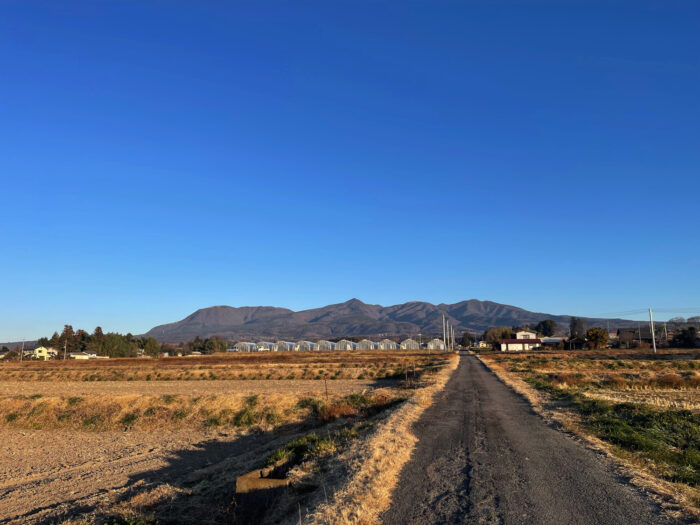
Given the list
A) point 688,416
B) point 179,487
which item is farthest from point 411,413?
point 688,416

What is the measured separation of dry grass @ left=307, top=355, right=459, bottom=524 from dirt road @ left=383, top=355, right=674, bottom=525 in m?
0.30

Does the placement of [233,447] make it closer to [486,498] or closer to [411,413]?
[411,413]

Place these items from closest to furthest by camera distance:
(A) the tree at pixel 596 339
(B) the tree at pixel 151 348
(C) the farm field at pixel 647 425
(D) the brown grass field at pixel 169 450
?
(C) the farm field at pixel 647 425 → (D) the brown grass field at pixel 169 450 → (A) the tree at pixel 596 339 → (B) the tree at pixel 151 348

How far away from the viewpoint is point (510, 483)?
9.30 m

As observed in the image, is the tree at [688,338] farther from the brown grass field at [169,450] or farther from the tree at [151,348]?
the tree at [151,348]

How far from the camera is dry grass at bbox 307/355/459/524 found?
300 inches

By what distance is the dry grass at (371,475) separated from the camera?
762 centimetres

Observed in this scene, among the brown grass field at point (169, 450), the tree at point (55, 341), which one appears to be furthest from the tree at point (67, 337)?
the brown grass field at point (169, 450)

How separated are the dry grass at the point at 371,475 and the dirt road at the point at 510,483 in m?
0.30

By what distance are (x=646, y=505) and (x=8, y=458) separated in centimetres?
2375

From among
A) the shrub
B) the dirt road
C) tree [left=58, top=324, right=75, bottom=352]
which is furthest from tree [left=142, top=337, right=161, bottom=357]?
the dirt road

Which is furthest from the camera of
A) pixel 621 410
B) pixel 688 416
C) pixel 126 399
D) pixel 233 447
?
pixel 126 399

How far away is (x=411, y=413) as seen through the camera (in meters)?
19.1

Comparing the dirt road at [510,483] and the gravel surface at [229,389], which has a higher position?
the dirt road at [510,483]
